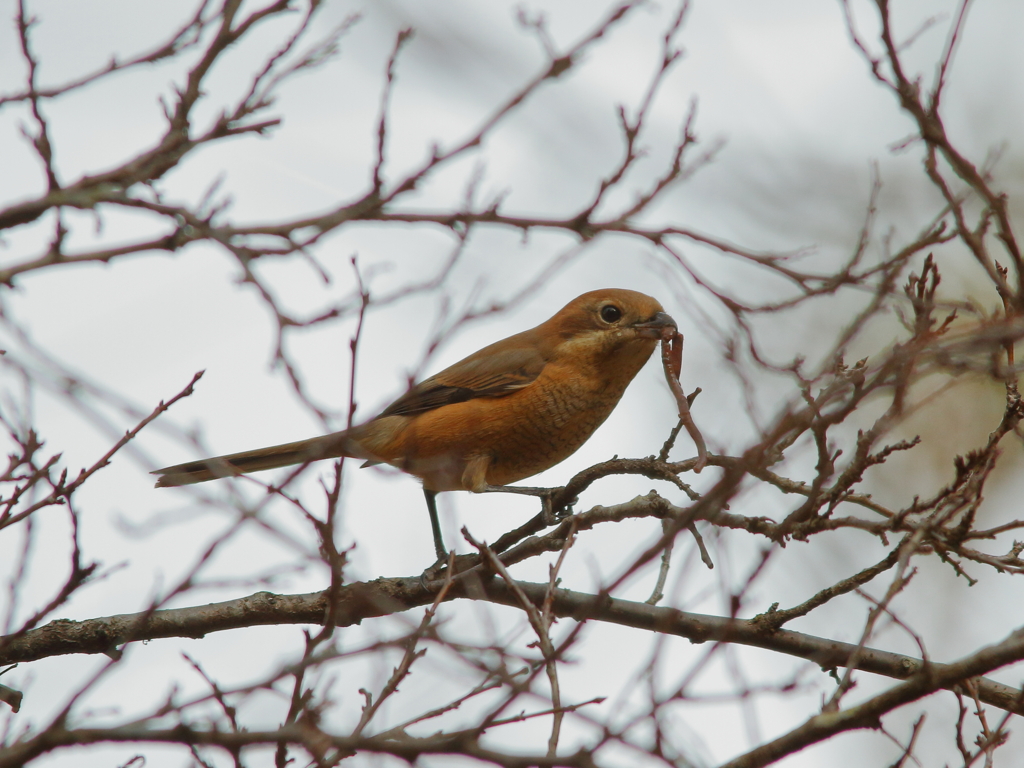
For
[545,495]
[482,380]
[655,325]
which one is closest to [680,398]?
[545,495]

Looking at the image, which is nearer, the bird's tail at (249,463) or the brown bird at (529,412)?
the bird's tail at (249,463)

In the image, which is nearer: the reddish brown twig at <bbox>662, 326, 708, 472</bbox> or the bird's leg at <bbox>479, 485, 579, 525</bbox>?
the reddish brown twig at <bbox>662, 326, 708, 472</bbox>

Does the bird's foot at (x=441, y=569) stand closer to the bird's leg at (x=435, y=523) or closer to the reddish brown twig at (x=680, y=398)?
the bird's leg at (x=435, y=523)

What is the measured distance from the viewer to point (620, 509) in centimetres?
407

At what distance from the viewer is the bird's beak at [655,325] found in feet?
20.3

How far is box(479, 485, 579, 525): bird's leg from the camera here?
4.64 m

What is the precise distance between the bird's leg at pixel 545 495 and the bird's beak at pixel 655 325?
1.43 meters

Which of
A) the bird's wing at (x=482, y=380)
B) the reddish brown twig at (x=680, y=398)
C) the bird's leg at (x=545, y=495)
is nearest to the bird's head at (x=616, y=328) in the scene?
the bird's wing at (x=482, y=380)

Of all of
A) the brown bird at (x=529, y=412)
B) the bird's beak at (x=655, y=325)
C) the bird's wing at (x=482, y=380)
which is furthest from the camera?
the bird's wing at (x=482, y=380)

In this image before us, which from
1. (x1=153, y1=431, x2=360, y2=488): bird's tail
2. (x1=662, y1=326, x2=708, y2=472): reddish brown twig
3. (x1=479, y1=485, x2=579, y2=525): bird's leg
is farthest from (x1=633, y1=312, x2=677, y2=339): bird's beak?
(x1=153, y1=431, x2=360, y2=488): bird's tail

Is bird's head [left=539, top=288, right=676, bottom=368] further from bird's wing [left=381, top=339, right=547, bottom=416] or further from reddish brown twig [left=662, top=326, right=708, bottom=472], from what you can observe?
reddish brown twig [left=662, top=326, right=708, bottom=472]

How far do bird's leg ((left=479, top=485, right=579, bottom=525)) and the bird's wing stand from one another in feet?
2.64

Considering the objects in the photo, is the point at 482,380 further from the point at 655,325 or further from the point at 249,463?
the point at 249,463

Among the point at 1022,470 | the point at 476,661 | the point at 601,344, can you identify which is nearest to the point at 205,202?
the point at 476,661
